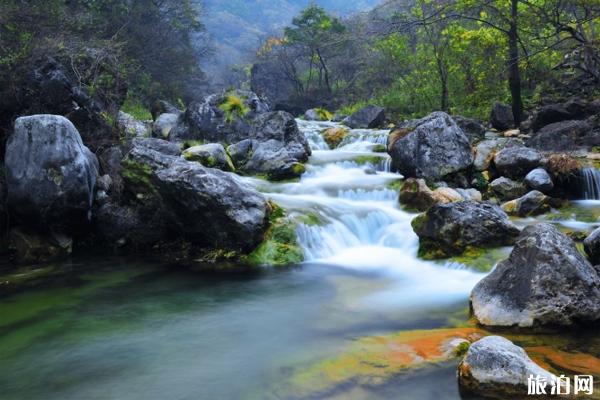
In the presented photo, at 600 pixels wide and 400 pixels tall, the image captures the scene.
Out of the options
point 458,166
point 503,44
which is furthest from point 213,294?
point 503,44

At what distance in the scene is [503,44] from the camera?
17.8 m

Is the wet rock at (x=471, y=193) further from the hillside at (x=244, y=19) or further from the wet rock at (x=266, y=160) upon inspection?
the hillside at (x=244, y=19)

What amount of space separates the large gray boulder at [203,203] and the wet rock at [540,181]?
629cm

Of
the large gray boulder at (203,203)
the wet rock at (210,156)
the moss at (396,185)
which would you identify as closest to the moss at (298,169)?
the wet rock at (210,156)

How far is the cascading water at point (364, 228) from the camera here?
758cm

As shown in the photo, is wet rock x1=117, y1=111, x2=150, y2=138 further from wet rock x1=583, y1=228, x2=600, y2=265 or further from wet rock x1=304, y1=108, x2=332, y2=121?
wet rock x1=304, y1=108, x2=332, y2=121

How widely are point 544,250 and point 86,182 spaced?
332 inches

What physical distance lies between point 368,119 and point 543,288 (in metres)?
16.9

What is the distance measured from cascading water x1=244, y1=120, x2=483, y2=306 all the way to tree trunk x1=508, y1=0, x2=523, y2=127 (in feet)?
17.2

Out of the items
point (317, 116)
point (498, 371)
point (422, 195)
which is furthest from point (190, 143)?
point (498, 371)

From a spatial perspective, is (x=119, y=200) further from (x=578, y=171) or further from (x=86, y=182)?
(x=578, y=171)

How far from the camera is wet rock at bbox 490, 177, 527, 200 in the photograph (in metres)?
11.5

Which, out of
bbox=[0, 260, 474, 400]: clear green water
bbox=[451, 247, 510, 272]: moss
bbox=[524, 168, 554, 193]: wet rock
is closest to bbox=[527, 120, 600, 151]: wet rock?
bbox=[524, 168, 554, 193]: wet rock

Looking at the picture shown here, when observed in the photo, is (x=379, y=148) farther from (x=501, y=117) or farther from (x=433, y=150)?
(x=501, y=117)
